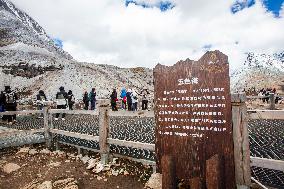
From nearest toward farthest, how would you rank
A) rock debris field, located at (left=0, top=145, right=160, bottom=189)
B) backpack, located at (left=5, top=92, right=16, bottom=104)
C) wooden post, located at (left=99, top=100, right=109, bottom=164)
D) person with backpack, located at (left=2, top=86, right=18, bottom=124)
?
rock debris field, located at (left=0, top=145, right=160, bottom=189) → wooden post, located at (left=99, top=100, right=109, bottom=164) → person with backpack, located at (left=2, top=86, right=18, bottom=124) → backpack, located at (left=5, top=92, right=16, bottom=104)

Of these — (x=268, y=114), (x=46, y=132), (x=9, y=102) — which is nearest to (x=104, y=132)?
(x=46, y=132)

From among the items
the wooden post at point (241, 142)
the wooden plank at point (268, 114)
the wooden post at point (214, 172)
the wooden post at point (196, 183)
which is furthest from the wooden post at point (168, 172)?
the wooden plank at point (268, 114)

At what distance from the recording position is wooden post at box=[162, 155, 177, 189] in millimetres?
4410

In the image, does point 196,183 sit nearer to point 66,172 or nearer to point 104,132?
point 104,132

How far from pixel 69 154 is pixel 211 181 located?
570cm

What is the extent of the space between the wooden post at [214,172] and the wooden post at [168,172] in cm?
56

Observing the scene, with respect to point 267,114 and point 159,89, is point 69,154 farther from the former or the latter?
point 267,114

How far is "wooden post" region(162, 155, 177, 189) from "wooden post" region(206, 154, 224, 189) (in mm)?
556

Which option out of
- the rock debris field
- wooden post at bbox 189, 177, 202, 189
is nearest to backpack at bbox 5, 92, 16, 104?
the rock debris field

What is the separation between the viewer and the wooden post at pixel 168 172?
4.41 metres

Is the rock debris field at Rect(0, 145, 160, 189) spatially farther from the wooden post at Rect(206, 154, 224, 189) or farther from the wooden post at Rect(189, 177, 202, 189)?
the wooden post at Rect(206, 154, 224, 189)

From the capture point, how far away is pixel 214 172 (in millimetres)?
4004

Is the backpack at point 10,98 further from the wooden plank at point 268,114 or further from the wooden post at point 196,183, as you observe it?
the wooden plank at point 268,114

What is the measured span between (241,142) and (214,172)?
0.69m
